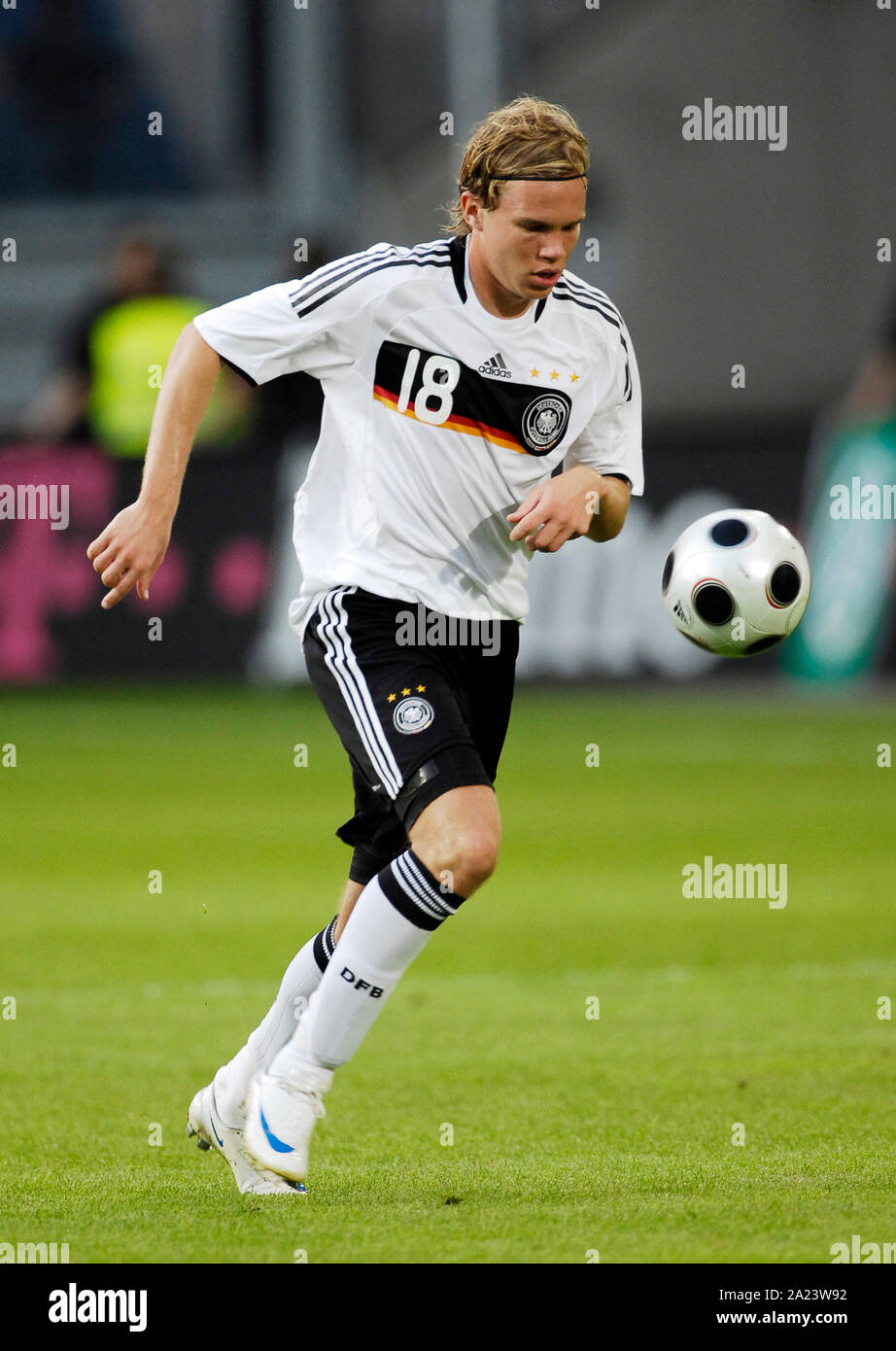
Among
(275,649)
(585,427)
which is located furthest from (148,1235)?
(275,649)

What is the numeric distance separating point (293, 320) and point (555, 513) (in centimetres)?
78

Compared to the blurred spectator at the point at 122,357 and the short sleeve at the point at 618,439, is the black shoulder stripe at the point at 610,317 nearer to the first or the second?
the short sleeve at the point at 618,439

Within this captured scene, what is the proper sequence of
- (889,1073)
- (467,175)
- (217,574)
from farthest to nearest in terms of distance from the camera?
(217,574) < (889,1073) < (467,175)

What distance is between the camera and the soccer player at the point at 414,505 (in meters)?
4.75

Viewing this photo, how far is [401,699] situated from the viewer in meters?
4.86

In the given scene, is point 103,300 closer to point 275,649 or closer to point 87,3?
point 275,649

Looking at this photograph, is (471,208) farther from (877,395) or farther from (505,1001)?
(877,395)

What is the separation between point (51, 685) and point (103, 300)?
2.97m

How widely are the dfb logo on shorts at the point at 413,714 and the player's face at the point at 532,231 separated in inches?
37.6

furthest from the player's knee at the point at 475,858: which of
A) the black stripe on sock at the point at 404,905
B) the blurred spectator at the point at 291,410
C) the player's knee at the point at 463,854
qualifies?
the blurred spectator at the point at 291,410

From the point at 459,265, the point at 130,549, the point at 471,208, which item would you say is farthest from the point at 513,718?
the point at 130,549

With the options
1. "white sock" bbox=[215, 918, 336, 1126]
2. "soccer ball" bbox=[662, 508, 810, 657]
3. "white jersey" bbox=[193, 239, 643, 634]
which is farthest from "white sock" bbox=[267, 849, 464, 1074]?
"soccer ball" bbox=[662, 508, 810, 657]

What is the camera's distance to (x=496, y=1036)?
7.11m
